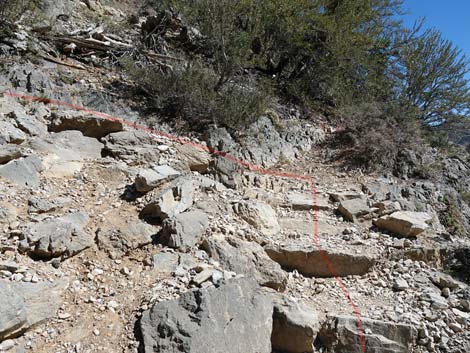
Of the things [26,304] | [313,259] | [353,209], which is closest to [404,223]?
[353,209]

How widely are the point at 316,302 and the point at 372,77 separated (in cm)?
622

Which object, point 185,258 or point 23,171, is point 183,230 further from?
point 23,171

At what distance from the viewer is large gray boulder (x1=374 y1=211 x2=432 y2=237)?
434cm

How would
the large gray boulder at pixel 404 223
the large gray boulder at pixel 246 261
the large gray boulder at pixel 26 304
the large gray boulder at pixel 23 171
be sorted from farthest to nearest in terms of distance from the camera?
the large gray boulder at pixel 404 223, the large gray boulder at pixel 23 171, the large gray boulder at pixel 246 261, the large gray boulder at pixel 26 304

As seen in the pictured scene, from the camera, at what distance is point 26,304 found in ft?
7.66

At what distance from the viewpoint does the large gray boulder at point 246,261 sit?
3.21 m

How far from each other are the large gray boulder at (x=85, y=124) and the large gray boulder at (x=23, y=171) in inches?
36.0

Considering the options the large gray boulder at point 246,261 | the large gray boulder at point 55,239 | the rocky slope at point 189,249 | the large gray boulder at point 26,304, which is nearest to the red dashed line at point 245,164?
the rocky slope at point 189,249

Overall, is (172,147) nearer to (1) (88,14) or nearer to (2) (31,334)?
(2) (31,334)

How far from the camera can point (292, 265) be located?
12.3ft

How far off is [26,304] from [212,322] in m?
1.23

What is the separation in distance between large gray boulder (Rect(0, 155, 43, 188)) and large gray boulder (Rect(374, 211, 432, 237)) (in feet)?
13.0

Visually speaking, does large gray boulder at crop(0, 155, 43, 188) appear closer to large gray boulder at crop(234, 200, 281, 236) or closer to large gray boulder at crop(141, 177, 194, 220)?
large gray boulder at crop(141, 177, 194, 220)

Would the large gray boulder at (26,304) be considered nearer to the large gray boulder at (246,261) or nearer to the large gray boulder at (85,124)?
the large gray boulder at (246,261)
